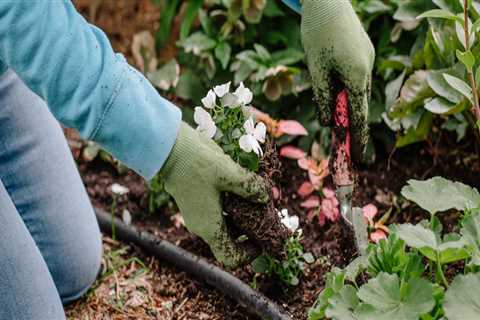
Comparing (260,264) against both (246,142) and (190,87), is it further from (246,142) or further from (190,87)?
Answer: (190,87)

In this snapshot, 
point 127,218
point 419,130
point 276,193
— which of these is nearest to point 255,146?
point 276,193

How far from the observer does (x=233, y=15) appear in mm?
2584

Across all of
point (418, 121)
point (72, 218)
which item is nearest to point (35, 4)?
point (72, 218)

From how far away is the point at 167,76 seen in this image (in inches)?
102

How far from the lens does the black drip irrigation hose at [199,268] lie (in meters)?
2.00

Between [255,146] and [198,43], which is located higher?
[255,146]

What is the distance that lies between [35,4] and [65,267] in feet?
2.90

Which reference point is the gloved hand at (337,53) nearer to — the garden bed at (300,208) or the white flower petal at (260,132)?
the white flower petal at (260,132)

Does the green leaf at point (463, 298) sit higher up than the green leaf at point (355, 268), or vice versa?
the green leaf at point (463, 298)

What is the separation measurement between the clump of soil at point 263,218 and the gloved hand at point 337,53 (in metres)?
0.17

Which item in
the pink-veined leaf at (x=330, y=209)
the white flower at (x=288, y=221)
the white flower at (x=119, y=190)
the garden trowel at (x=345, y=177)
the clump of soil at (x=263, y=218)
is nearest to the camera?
the clump of soil at (x=263, y=218)

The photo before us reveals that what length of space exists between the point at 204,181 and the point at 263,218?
20cm

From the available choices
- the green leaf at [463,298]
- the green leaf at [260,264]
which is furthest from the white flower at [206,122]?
the green leaf at [463,298]

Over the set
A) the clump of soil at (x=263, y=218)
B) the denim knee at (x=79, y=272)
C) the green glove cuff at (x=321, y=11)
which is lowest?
the denim knee at (x=79, y=272)
